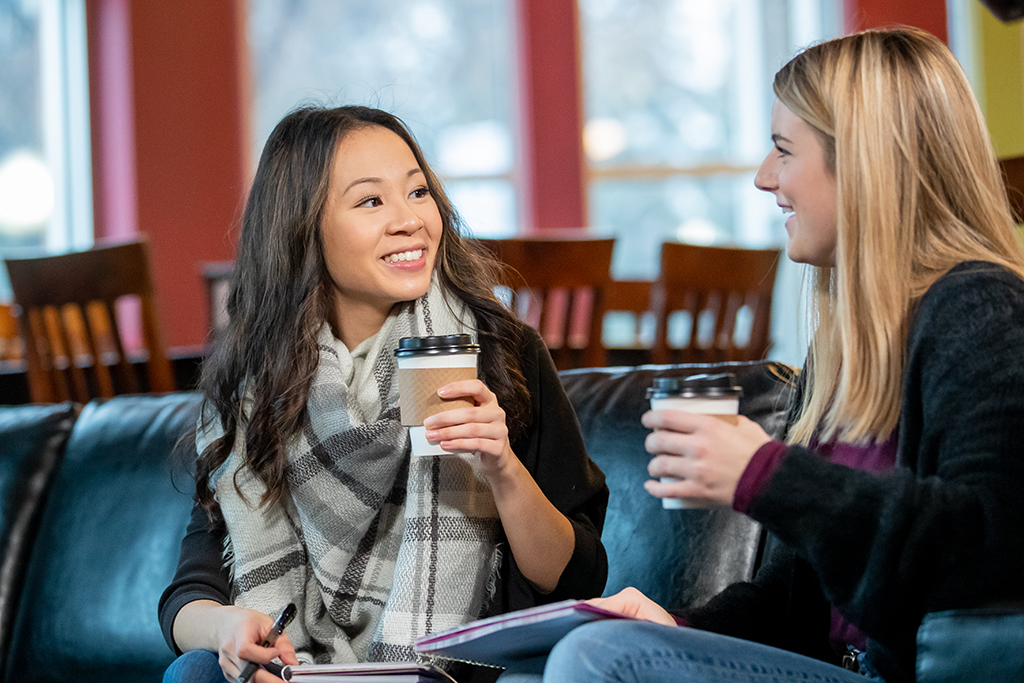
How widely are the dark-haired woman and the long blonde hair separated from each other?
0.45 meters

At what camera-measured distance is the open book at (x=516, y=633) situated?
973 mm

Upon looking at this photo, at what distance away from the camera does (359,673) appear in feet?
3.64

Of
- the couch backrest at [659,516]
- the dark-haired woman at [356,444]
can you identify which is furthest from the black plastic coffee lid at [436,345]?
the couch backrest at [659,516]

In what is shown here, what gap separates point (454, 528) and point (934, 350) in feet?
2.21

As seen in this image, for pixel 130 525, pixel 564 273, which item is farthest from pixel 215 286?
pixel 130 525

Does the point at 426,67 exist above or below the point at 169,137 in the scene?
above

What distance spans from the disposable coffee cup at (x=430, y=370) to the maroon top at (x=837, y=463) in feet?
1.15

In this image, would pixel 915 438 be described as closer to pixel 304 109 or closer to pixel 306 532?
pixel 306 532

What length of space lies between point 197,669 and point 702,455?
0.72 m

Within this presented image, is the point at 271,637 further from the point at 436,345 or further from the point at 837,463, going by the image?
the point at 837,463

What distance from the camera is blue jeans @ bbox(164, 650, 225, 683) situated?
4.01 feet

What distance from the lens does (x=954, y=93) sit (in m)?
1.06

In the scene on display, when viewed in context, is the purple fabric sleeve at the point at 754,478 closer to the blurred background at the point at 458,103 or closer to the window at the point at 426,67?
the blurred background at the point at 458,103

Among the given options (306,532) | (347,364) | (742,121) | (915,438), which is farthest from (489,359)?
(742,121)
